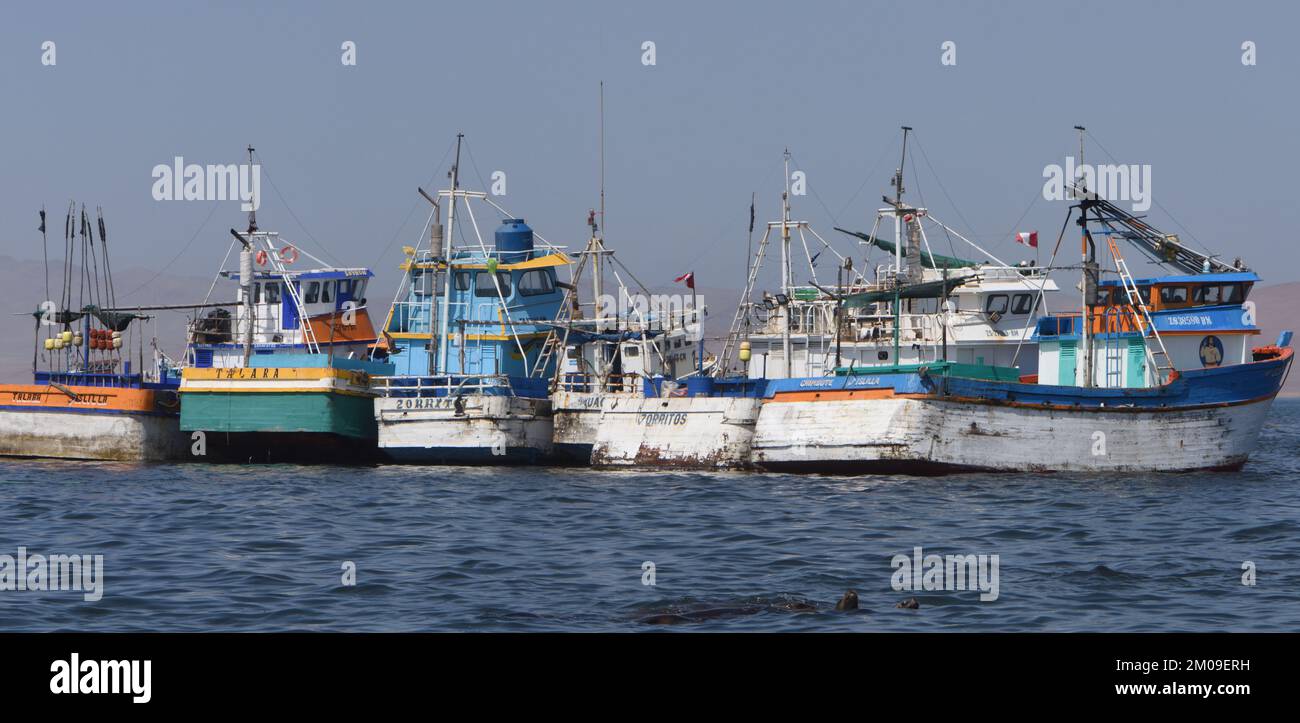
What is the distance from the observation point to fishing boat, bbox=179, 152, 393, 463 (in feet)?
151

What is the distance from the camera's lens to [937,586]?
878 inches

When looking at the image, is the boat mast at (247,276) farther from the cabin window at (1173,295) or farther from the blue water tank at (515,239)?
the cabin window at (1173,295)

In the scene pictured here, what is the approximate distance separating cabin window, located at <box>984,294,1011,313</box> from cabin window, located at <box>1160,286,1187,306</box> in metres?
7.46

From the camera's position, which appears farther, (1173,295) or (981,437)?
(1173,295)

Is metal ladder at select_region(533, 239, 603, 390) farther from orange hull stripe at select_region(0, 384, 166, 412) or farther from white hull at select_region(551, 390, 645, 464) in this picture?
orange hull stripe at select_region(0, 384, 166, 412)

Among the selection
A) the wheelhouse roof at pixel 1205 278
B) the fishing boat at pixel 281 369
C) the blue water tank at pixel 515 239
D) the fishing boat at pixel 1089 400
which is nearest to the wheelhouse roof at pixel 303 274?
the fishing boat at pixel 281 369

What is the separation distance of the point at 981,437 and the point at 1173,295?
31.9 ft

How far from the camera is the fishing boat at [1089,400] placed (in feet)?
132

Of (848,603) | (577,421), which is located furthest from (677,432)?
(848,603)

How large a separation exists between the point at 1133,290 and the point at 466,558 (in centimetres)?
2597

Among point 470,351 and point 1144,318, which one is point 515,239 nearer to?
point 470,351

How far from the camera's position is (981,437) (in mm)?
40469
